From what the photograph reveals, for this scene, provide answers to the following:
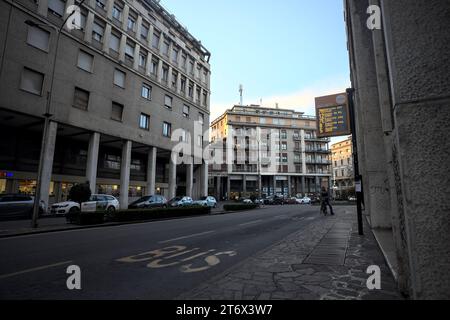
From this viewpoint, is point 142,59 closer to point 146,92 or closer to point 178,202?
point 146,92

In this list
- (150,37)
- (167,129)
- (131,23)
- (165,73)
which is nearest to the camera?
(131,23)

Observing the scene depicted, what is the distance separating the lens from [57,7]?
19.9m

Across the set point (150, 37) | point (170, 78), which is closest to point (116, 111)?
point (170, 78)

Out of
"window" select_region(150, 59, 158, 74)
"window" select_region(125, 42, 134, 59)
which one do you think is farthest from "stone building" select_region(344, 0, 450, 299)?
"window" select_region(150, 59, 158, 74)

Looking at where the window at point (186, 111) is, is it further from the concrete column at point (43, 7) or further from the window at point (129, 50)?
the concrete column at point (43, 7)

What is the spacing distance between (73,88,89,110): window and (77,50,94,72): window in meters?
2.00

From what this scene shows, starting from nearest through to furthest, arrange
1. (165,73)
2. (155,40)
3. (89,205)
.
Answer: (89,205) → (155,40) → (165,73)

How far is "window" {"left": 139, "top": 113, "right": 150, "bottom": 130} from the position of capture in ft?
88.8

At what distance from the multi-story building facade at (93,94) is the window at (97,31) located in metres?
0.02

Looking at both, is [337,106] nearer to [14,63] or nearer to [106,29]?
[14,63]

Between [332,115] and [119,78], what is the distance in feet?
67.8

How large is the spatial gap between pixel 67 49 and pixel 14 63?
14.3ft

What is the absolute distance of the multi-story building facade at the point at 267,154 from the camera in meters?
69.8

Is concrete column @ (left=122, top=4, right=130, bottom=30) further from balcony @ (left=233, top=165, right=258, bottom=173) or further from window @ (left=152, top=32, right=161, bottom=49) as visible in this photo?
balcony @ (left=233, top=165, right=258, bottom=173)
